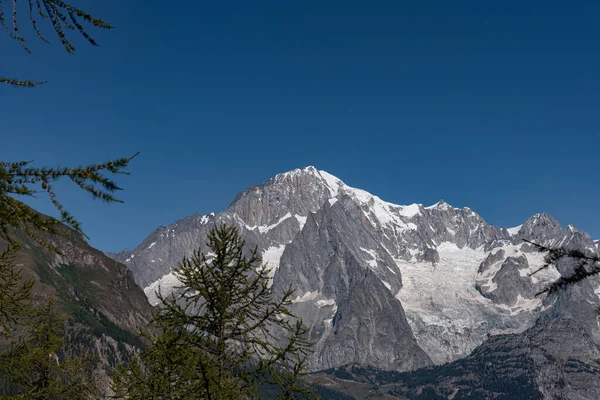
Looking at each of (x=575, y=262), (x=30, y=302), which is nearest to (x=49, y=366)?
(x=30, y=302)

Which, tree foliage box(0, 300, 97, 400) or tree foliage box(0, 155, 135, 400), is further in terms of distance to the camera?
tree foliage box(0, 300, 97, 400)

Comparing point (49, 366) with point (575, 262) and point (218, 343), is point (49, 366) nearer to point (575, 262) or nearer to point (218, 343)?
point (218, 343)

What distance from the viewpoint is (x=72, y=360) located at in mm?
29391

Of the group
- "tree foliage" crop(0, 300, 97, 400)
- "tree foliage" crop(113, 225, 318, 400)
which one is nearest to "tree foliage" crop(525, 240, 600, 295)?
"tree foliage" crop(113, 225, 318, 400)

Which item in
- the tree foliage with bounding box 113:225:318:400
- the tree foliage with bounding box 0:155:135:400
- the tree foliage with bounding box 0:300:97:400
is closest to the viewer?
the tree foliage with bounding box 0:155:135:400

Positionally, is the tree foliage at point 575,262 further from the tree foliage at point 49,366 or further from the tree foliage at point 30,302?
the tree foliage at point 49,366

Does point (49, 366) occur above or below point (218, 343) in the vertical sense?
below

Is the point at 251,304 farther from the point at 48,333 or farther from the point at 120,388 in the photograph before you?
the point at 48,333

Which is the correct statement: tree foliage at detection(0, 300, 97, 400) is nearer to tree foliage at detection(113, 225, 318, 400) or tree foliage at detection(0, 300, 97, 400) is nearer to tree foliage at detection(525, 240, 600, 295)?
tree foliage at detection(113, 225, 318, 400)

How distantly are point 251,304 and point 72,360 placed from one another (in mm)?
14025

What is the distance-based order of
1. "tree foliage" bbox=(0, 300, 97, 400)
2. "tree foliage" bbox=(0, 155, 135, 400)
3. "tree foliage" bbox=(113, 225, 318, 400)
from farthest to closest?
"tree foliage" bbox=(0, 300, 97, 400) < "tree foliage" bbox=(113, 225, 318, 400) < "tree foliage" bbox=(0, 155, 135, 400)

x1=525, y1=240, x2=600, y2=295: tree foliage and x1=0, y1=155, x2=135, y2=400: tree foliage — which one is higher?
x1=525, y1=240, x2=600, y2=295: tree foliage

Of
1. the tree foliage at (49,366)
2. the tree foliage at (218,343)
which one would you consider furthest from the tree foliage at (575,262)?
the tree foliage at (49,366)

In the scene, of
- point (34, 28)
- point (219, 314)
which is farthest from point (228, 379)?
point (34, 28)
